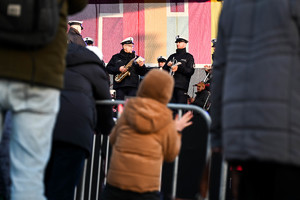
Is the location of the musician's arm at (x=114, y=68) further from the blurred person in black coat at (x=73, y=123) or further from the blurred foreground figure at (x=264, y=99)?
the blurred foreground figure at (x=264, y=99)

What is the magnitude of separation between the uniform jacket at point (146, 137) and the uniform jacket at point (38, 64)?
828 millimetres

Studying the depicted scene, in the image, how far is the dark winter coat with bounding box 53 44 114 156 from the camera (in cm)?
353

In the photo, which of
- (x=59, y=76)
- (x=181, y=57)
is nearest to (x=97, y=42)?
(x=181, y=57)

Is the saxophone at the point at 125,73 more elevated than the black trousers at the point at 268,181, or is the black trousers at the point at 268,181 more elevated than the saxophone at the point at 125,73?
the saxophone at the point at 125,73

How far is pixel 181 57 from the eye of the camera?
1080 centimetres

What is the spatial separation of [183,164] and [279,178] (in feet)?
9.90

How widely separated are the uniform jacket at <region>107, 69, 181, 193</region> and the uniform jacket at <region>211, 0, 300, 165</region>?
3.29 feet

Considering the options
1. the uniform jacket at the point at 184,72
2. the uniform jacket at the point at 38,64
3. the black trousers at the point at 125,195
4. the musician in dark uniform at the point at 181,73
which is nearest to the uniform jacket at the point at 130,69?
the musician in dark uniform at the point at 181,73

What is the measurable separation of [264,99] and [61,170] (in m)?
1.89

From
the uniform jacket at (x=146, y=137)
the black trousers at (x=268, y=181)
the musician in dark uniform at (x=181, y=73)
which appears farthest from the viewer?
the musician in dark uniform at (x=181, y=73)

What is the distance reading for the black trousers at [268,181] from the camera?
2.03 m

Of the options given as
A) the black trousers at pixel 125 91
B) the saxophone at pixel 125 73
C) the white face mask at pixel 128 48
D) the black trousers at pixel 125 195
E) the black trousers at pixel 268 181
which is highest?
the white face mask at pixel 128 48

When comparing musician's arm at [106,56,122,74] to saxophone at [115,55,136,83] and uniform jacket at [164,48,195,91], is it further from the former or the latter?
uniform jacket at [164,48,195,91]

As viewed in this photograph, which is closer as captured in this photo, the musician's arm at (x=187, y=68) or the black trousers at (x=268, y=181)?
the black trousers at (x=268, y=181)
